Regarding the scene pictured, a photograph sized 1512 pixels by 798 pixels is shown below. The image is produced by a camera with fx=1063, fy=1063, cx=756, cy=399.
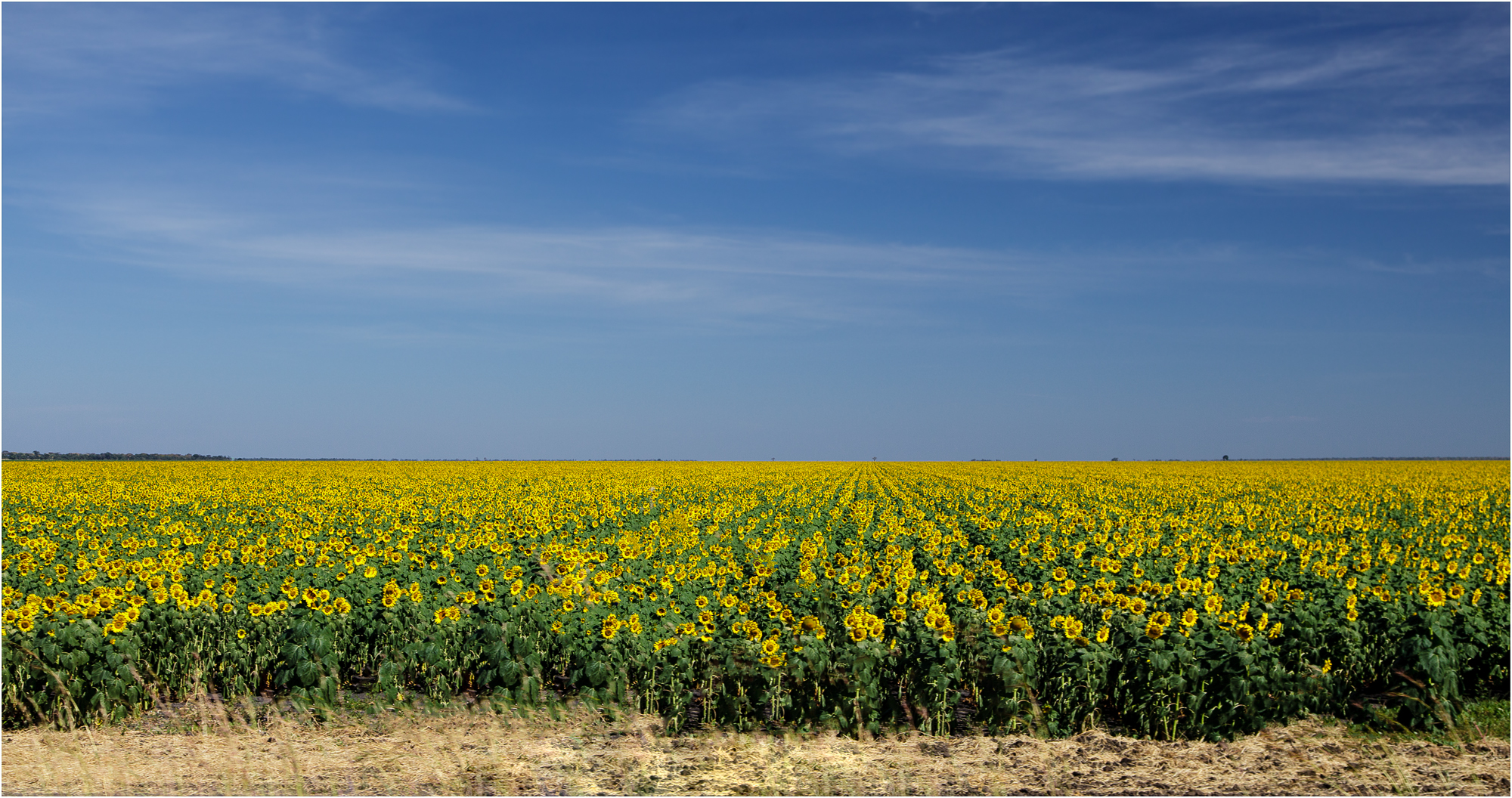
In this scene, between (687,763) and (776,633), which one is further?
(776,633)

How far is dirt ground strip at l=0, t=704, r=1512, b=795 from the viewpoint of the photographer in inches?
305

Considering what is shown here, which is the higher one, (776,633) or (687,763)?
(776,633)

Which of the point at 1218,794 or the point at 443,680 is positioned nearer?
the point at 1218,794

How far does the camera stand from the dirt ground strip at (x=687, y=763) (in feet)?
25.4

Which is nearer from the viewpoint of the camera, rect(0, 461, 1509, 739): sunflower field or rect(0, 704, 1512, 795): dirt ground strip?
rect(0, 704, 1512, 795): dirt ground strip

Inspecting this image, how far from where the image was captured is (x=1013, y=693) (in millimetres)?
8859

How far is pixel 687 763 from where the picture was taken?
8211mm

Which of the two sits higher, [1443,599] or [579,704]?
[1443,599]

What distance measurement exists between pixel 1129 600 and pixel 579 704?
17.0 ft

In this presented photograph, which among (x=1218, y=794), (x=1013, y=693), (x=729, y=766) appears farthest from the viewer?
(x=1013, y=693)

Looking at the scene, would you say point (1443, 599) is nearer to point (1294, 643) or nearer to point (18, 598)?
point (1294, 643)

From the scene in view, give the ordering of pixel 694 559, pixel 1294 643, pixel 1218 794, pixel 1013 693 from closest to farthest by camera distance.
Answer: pixel 1218 794 < pixel 1013 693 < pixel 1294 643 < pixel 694 559

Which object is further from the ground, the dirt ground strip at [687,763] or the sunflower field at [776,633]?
the sunflower field at [776,633]

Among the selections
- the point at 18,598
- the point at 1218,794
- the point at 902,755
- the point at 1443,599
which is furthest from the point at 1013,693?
the point at 18,598
